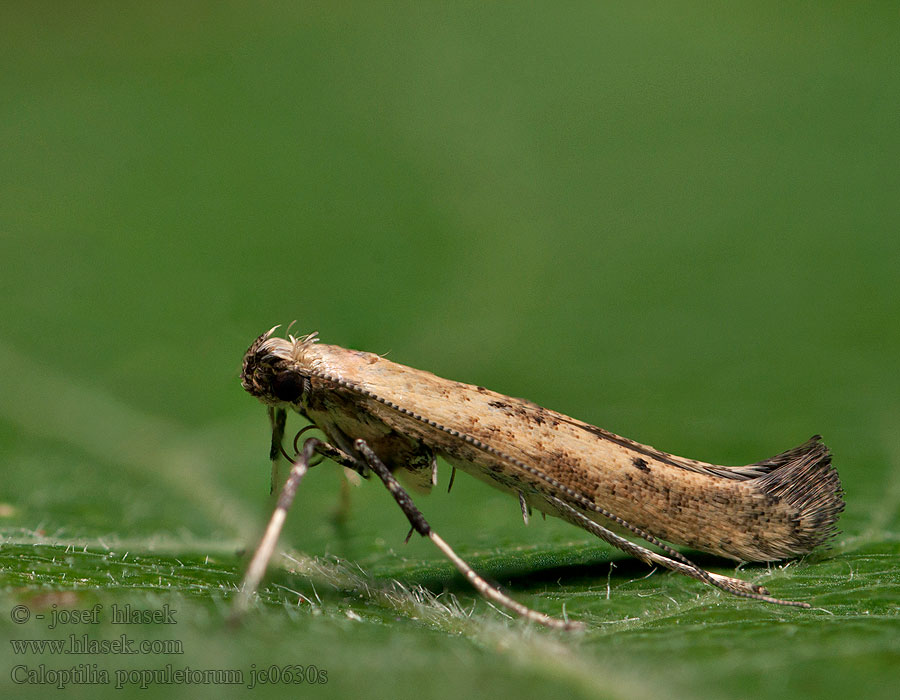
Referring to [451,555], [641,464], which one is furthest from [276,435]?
[641,464]

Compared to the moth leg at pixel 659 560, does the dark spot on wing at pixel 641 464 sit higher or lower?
higher

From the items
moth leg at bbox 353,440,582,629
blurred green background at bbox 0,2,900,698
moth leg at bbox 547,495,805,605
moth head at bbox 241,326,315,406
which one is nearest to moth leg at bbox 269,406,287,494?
moth head at bbox 241,326,315,406

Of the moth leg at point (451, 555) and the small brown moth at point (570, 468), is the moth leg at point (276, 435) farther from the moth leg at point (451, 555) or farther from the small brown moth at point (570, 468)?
the moth leg at point (451, 555)

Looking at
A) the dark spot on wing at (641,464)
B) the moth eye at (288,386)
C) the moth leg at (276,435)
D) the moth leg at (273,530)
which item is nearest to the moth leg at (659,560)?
the dark spot on wing at (641,464)

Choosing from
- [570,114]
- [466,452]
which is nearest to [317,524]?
[466,452]

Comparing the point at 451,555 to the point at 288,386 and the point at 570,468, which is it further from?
the point at 288,386

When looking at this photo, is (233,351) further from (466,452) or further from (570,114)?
(570,114)

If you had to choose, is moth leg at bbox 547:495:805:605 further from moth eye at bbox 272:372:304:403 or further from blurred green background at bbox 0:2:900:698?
moth eye at bbox 272:372:304:403
